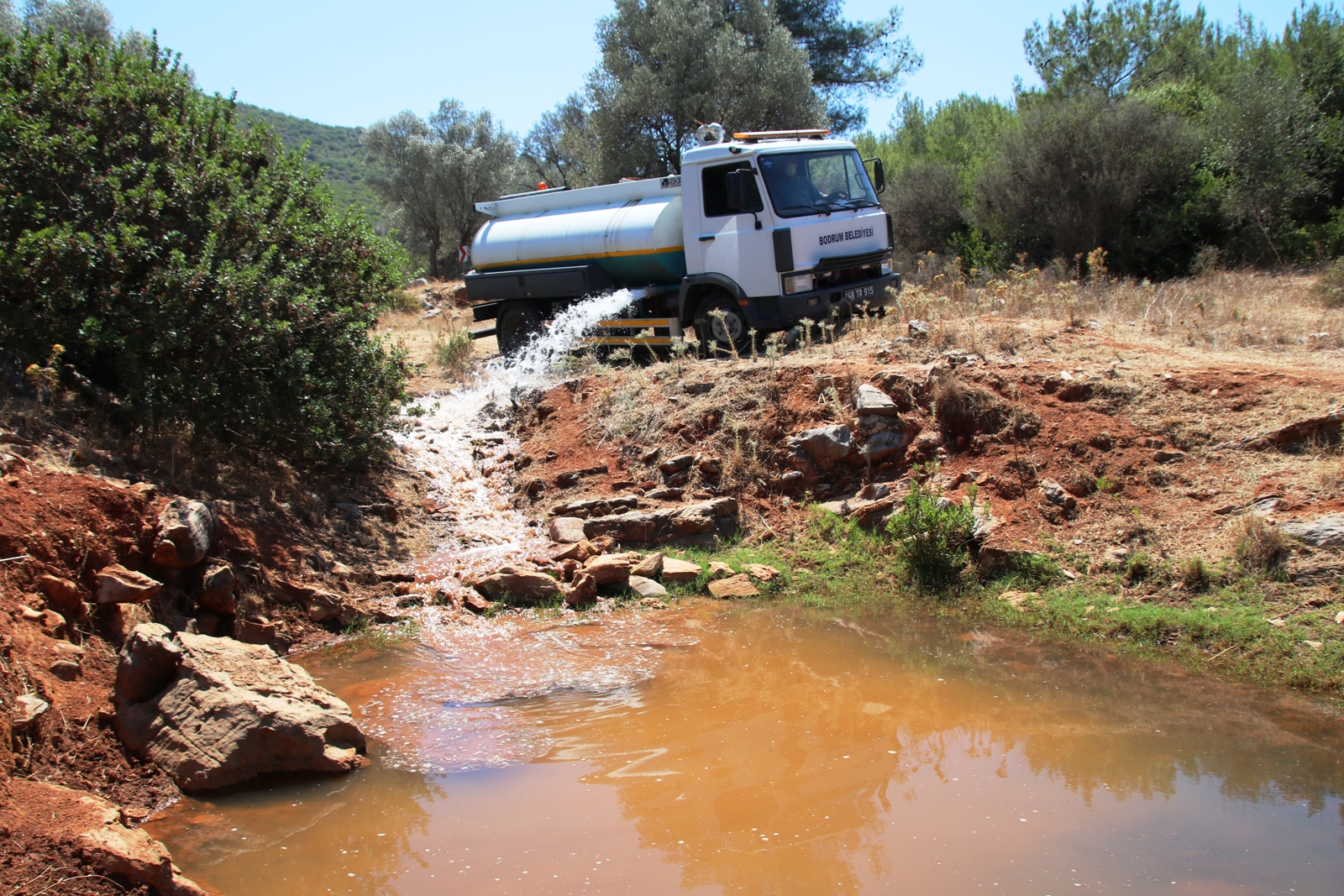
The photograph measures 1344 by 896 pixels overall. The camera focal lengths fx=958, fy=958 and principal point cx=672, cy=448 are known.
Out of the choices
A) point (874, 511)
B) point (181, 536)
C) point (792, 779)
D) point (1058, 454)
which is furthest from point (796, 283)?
point (792, 779)

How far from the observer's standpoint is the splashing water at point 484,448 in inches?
351

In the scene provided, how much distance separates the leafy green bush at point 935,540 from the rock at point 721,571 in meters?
1.42

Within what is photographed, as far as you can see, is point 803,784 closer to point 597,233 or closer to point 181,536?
point 181,536

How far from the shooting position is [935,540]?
7.51m

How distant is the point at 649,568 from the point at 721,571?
0.60 meters

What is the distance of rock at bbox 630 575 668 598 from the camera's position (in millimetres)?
7883

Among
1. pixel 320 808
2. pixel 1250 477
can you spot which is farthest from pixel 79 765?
pixel 1250 477

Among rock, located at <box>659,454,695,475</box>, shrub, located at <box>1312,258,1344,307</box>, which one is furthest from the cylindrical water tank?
shrub, located at <box>1312,258,1344,307</box>

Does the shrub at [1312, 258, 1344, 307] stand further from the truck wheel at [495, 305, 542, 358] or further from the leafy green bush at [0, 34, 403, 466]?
the leafy green bush at [0, 34, 403, 466]

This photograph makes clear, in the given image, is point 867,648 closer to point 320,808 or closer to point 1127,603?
point 1127,603

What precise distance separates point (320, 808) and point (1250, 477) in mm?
6791

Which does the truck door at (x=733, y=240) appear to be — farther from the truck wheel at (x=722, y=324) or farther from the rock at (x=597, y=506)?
the rock at (x=597, y=506)

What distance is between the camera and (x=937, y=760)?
5.01 meters

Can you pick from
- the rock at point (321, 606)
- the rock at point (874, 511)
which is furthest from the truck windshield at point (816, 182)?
the rock at point (321, 606)
